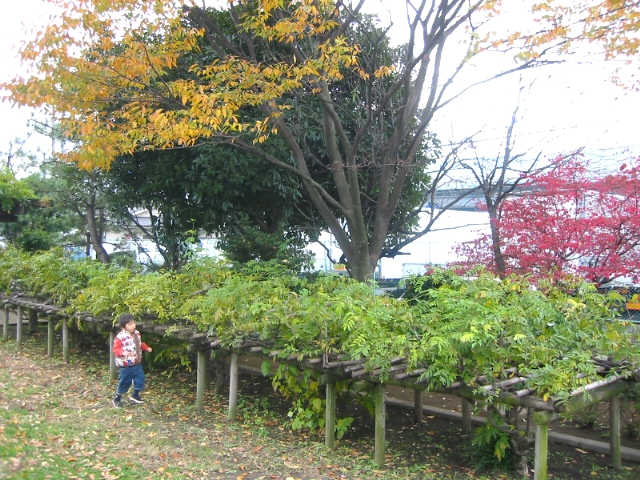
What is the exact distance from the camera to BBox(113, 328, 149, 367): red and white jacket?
8141 millimetres

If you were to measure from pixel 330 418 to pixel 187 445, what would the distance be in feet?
5.14

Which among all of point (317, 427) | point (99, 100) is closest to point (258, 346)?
point (317, 427)

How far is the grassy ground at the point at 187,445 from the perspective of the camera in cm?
566

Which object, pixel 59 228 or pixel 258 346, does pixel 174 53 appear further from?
pixel 59 228

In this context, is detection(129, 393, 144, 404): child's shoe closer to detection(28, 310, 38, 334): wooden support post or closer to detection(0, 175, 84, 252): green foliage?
detection(28, 310, 38, 334): wooden support post

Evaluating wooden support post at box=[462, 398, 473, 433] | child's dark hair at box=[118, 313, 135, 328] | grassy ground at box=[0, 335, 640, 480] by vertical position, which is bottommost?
grassy ground at box=[0, 335, 640, 480]

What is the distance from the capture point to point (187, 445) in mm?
6570

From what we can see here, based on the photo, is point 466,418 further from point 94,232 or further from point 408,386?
point 94,232

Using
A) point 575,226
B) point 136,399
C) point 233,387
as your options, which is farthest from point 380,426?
point 575,226

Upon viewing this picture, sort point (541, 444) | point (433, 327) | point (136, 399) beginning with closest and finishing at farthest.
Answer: point (541, 444) < point (433, 327) < point (136, 399)

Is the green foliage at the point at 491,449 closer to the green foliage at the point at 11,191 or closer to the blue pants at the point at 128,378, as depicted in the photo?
the blue pants at the point at 128,378

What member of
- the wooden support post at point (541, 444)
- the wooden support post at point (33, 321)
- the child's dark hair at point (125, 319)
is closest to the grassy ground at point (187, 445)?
the wooden support post at point (541, 444)

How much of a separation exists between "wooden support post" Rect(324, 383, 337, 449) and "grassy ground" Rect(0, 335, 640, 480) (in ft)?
0.33

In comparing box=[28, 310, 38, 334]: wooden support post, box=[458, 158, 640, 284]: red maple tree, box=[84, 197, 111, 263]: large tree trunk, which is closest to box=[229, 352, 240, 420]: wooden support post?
box=[458, 158, 640, 284]: red maple tree
